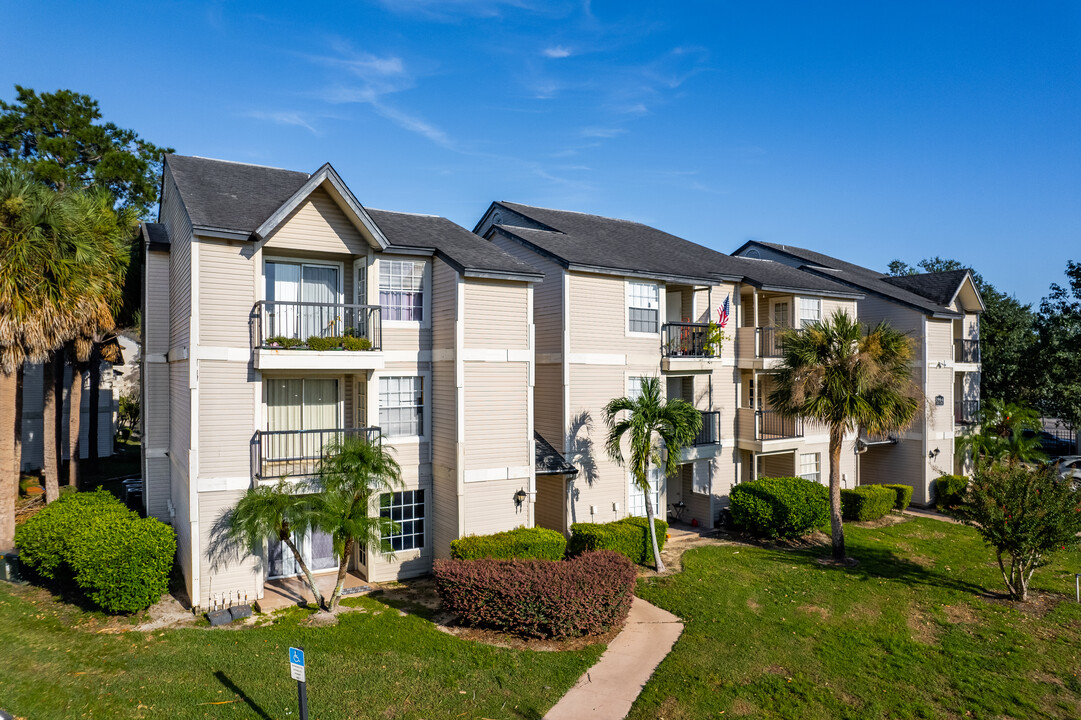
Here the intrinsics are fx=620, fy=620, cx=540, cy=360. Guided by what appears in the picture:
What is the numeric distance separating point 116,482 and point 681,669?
2487cm

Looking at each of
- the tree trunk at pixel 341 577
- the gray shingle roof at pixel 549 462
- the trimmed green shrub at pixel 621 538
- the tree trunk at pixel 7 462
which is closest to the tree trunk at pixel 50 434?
the tree trunk at pixel 7 462

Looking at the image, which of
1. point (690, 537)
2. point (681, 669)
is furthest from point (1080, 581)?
point (681, 669)

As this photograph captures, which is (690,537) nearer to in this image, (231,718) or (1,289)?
(231,718)

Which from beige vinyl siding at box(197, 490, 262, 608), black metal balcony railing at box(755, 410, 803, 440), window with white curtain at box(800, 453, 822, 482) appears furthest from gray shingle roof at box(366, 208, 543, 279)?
window with white curtain at box(800, 453, 822, 482)

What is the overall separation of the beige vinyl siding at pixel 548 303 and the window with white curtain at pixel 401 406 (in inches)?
186

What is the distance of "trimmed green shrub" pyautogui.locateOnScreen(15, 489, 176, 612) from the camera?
44.2 feet

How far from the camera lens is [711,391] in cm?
2362

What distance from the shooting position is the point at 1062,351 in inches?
1308

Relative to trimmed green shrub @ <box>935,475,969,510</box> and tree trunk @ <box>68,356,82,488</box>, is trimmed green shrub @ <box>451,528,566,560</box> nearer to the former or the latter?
tree trunk @ <box>68,356,82,488</box>

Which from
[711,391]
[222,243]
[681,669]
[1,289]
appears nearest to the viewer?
[681,669]

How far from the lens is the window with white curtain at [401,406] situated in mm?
17156

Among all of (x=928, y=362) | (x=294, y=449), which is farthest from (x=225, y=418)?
(x=928, y=362)

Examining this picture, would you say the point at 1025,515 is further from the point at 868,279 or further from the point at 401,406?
the point at 868,279

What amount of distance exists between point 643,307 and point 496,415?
739cm
